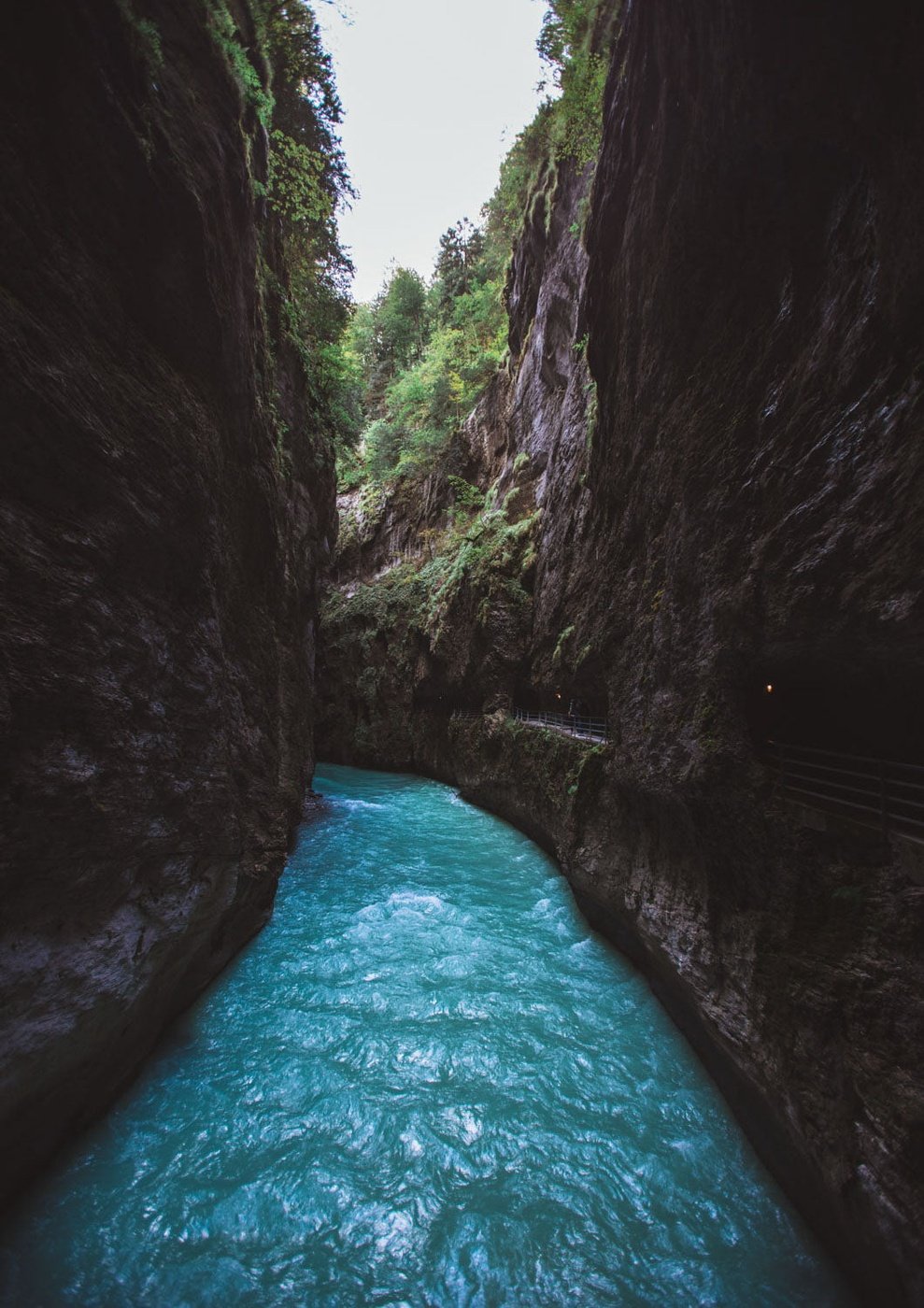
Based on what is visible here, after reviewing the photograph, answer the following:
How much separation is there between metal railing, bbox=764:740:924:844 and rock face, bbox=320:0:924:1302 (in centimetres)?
24

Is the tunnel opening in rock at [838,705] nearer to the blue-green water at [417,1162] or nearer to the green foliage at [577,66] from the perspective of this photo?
the blue-green water at [417,1162]

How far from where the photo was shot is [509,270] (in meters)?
23.0

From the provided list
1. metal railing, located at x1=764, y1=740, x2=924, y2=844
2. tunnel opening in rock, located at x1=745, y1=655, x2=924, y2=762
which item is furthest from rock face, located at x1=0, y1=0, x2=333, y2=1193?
tunnel opening in rock, located at x1=745, y1=655, x2=924, y2=762

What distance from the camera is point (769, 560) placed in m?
5.14

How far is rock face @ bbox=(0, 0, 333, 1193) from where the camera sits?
12.5ft

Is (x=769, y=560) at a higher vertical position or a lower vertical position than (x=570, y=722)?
higher

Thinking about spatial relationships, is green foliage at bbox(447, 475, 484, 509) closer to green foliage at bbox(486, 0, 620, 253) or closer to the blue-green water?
green foliage at bbox(486, 0, 620, 253)

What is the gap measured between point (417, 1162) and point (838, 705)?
22.2 feet

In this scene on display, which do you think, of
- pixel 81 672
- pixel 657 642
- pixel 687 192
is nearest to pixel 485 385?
pixel 687 192

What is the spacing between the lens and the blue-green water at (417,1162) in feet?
12.0


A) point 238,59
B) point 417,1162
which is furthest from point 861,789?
point 238,59

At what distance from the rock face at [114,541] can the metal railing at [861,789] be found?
21.3 ft

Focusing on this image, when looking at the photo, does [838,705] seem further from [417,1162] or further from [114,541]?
[114,541]

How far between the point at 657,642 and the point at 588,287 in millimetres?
8123
